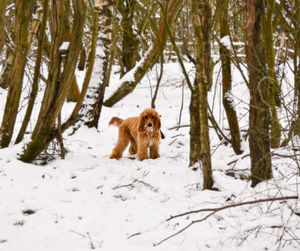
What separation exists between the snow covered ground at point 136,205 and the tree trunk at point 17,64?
64 cm

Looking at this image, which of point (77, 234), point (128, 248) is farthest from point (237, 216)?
point (77, 234)

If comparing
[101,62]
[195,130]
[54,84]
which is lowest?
[195,130]

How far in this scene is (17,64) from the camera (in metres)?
5.79

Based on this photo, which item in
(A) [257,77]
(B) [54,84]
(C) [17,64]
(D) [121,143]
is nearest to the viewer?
(A) [257,77]

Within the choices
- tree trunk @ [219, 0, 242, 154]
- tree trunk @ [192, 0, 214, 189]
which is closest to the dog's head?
tree trunk @ [219, 0, 242, 154]

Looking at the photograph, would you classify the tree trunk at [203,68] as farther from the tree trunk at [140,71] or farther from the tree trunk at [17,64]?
the tree trunk at [140,71]

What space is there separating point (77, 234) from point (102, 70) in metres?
5.19

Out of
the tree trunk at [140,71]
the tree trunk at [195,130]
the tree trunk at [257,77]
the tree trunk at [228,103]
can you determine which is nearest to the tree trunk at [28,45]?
the tree trunk at [140,71]

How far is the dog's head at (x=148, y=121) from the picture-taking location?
21.3 ft

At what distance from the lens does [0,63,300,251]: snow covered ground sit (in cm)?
297

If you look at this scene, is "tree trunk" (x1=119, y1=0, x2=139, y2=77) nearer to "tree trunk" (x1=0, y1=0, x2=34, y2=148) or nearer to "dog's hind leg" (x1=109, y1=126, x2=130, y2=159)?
"dog's hind leg" (x1=109, y1=126, x2=130, y2=159)

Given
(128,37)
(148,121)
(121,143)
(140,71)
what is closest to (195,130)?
(148,121)

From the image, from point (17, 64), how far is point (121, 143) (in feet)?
8.67

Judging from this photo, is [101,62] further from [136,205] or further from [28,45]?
[136,205]
